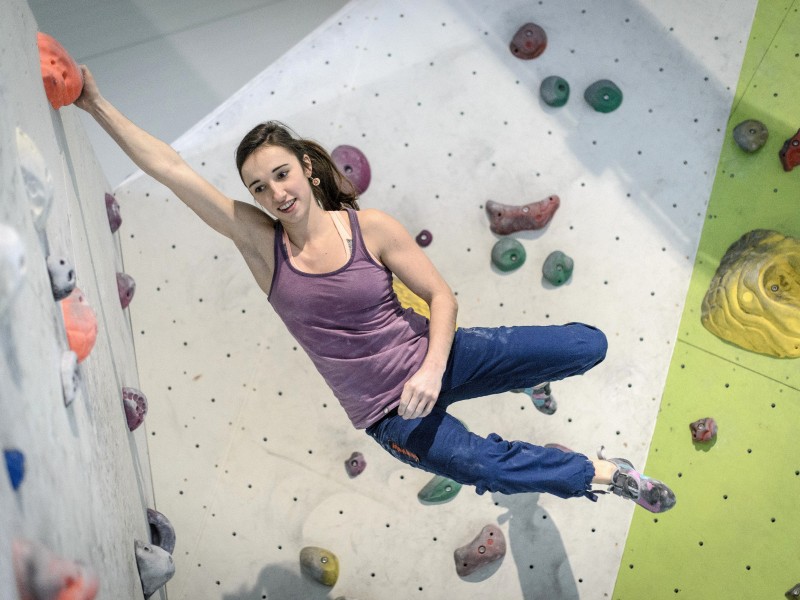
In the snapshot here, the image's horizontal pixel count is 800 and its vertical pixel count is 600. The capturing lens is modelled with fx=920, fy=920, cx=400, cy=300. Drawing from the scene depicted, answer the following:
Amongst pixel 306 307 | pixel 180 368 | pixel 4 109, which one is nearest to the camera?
pixel 4 109

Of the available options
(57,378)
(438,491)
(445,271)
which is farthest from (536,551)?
(57,378)

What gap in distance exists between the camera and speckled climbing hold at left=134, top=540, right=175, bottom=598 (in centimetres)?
220

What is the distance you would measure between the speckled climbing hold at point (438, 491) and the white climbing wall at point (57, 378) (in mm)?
849

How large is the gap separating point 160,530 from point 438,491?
84 cm

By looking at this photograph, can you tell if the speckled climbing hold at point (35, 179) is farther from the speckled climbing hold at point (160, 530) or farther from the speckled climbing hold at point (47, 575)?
the speckled climbing hold at point (160, 530)

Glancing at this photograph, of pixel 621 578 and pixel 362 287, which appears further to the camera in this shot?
pixel 621 578

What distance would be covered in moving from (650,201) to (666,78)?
0.41m

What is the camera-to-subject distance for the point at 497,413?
2943 millimetres

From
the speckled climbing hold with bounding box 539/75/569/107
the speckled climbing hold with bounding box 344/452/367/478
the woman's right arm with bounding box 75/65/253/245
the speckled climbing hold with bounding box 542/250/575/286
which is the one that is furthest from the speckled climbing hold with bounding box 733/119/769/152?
the woman's right arm with bounding box 75/65/253/245

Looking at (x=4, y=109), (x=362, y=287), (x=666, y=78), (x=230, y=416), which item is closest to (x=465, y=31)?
(x=666, y=78)

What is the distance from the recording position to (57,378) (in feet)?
5.44

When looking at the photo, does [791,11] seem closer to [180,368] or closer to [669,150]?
[669,150]

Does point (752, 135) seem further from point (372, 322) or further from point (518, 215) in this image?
point (372, 322)

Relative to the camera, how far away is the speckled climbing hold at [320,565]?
9.15 ft
